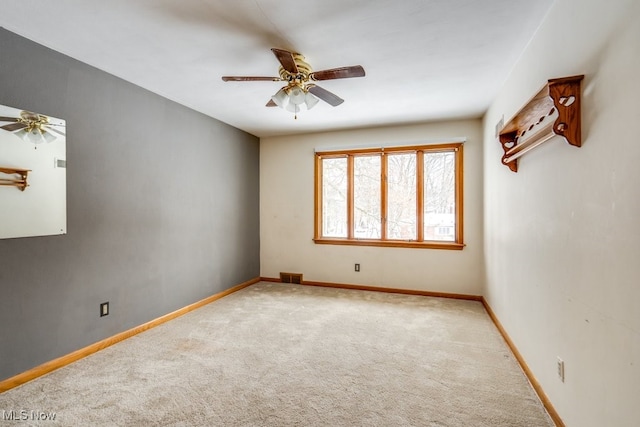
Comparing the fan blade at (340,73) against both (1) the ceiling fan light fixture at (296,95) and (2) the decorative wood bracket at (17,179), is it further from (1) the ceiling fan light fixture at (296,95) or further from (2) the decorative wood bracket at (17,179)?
(2) the decorative wood bracket at (17,179)

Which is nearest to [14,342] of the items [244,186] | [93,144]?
[93,144]

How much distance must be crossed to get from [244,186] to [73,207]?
8.12ft

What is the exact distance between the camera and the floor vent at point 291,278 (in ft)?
16.3

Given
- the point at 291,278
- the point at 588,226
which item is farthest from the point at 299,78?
the point at 291,278

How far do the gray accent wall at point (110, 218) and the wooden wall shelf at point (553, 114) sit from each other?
3.32 m

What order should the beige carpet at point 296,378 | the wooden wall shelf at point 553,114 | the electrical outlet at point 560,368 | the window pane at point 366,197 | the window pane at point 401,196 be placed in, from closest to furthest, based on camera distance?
the wooden wall shelf at point 553,114 → the electrical outlet at point 560,368 → the beige carpet at point 296,378 → the window pane at point 401,196 → the window pane at point 366,197

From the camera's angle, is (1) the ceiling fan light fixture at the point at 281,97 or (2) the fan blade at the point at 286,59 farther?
(1) the ceiling fan light fixture at the point at 281,97

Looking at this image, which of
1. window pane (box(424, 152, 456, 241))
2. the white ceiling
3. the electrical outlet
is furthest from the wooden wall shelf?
window pane (box(424, 152, 456, 241))

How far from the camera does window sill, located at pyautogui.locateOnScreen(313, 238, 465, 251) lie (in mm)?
4191

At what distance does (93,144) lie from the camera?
2.63 metres

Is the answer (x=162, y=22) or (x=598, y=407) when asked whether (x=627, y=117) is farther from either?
(x=162, y=22)

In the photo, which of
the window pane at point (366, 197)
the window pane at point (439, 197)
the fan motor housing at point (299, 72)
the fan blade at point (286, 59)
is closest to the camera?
the fan blade at point (286, 59)

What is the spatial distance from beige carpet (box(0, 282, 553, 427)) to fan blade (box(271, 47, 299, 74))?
2233 millimetres

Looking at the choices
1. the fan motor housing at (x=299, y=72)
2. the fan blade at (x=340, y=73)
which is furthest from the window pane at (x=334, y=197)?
the fan blade at (x=340, y=73)
